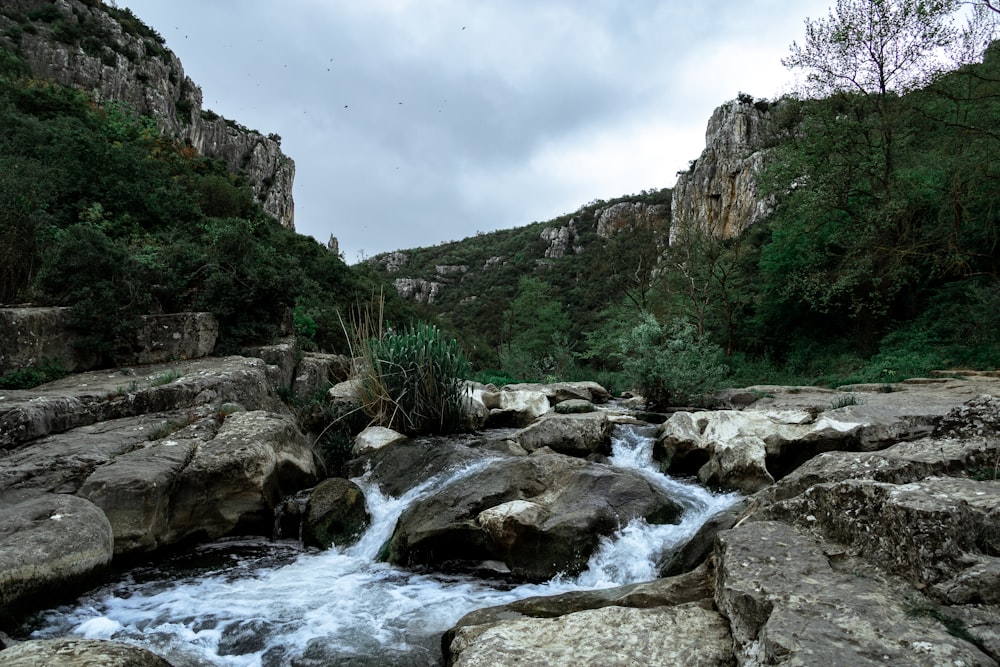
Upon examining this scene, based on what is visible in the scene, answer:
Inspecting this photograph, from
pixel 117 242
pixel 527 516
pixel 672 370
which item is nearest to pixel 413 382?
pixel 527 516

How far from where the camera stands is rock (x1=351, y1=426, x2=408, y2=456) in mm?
8344

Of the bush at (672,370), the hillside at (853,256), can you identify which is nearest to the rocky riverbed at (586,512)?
the bush at (672,370)

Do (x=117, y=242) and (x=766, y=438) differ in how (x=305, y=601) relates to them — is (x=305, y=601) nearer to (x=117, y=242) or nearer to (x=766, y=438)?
(x=766, y=438)

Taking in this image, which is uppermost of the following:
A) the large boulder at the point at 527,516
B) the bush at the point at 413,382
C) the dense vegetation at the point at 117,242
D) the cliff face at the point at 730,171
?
the cliff face at the point at 730,171

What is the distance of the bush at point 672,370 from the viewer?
1223 cm

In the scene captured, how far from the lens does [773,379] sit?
17.3 m

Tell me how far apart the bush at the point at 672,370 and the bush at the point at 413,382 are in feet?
17.1

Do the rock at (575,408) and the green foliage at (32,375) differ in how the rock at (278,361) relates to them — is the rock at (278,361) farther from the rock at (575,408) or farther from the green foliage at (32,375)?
the rock at (575,408)

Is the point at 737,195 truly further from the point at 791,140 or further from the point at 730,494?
the point at 730,494

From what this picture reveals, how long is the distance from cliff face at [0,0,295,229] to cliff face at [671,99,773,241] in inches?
1436

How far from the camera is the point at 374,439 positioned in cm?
847

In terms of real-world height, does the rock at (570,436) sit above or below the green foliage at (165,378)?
below

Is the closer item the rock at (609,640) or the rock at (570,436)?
the rock at (609,640)

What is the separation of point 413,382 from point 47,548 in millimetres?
5322
